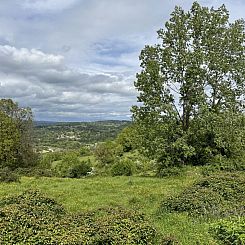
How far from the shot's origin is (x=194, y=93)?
96.6ft

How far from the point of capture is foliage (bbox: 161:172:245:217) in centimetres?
1473

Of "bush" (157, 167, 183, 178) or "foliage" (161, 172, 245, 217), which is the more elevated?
"foliage" (161, 172, 245, 217)

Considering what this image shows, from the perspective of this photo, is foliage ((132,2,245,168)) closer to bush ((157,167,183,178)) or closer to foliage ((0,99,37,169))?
bush ((157,167,183,178))

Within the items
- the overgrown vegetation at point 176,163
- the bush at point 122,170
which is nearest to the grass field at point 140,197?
the overgrown vegetation at point 176,163

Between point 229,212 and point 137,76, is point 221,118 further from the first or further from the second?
point 229,212

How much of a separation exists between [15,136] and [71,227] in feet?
122

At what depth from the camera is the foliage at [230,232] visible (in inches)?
388

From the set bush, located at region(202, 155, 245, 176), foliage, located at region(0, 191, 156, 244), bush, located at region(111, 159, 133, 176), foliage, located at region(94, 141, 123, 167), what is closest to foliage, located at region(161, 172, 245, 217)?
foliage, located at region(0, 191, 156, 244)

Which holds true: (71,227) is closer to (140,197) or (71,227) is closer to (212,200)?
(212,200)

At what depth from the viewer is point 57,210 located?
14586mm

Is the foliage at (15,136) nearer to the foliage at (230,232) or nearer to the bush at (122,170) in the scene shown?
the bush at (122,170)

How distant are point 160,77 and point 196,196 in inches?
582

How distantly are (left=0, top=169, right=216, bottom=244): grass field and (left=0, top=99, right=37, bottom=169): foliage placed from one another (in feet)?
66.5

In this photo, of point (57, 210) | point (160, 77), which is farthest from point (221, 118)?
point (57, 210)
